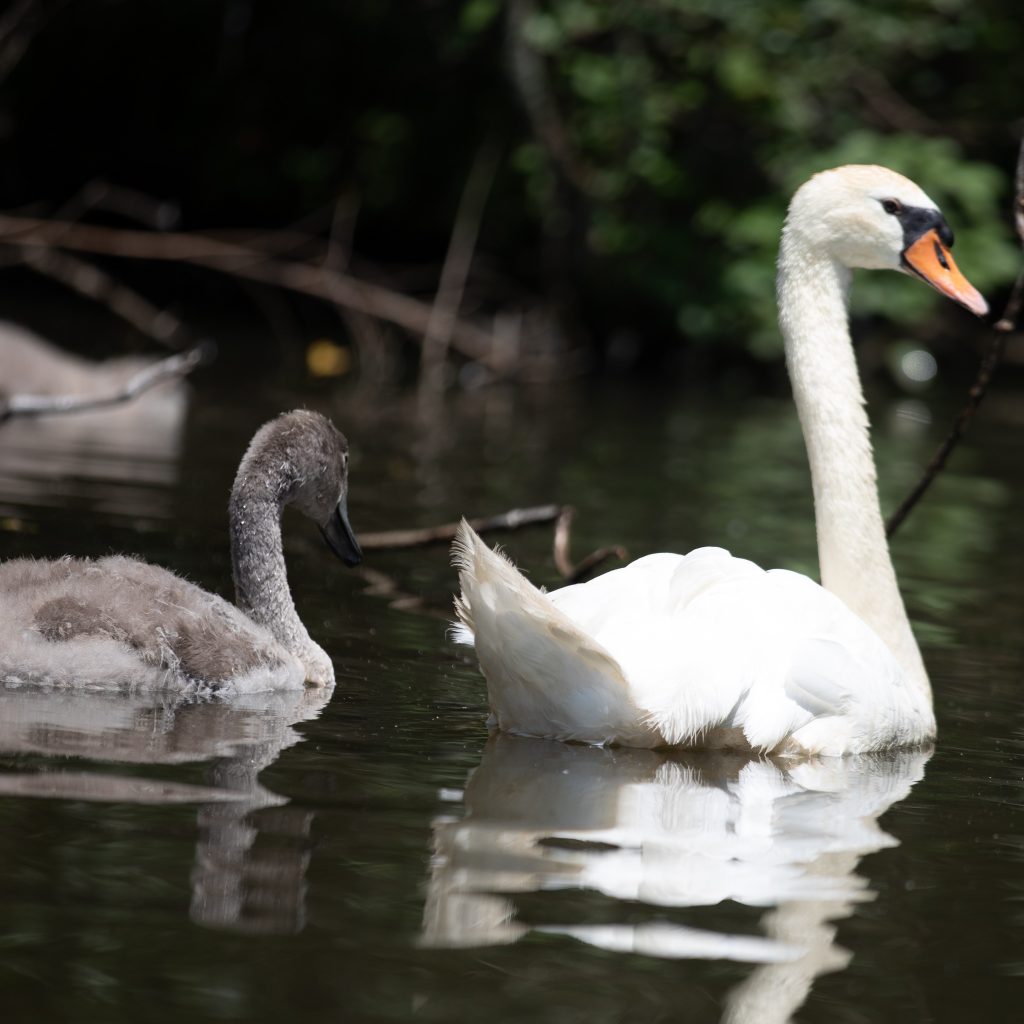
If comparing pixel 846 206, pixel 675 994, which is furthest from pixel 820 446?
pixel 675 994

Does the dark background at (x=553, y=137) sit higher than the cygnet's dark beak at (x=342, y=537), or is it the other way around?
the dark background at (x=553, y=137)

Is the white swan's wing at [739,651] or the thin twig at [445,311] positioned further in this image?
the thin twig at [445,311]

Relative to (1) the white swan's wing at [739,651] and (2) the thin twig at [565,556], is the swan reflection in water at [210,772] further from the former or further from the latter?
(2) the thin twig at [565,556]

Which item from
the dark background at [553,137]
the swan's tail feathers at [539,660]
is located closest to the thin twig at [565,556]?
the swan's tail feathers at [539,660]

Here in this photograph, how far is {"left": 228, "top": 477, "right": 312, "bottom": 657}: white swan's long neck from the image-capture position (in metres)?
5.75

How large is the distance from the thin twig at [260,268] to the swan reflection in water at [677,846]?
705cm

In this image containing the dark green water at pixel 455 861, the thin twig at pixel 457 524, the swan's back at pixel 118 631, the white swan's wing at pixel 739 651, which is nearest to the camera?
the dark green water at pixel 455 861

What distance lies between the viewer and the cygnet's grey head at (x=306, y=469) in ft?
19.3

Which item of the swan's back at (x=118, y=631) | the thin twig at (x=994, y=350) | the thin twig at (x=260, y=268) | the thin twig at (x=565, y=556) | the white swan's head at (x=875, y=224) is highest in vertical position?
the thin twig at (x=260, y=268)

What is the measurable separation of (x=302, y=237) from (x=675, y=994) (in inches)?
437

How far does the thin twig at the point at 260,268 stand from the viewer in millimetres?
11773

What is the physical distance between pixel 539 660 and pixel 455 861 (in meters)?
1.05

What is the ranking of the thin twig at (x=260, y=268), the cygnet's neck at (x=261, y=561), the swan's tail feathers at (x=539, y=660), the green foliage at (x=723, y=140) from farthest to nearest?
the green foliage at (x=723, y=140) < the thin twig at (x=260, y=268) < the cygnet's neck at (x=261, y=561) < the swan's tail feathers at (x=539, y=660)

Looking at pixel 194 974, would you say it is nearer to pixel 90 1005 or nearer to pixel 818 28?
pixel 90 1005
